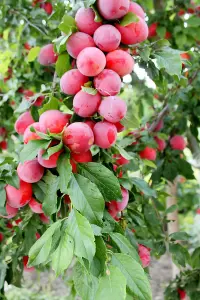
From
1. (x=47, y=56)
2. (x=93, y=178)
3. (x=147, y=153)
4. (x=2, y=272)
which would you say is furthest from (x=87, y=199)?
(x=147, y=153)

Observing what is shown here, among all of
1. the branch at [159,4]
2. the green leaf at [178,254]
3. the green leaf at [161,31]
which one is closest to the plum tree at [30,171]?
the green leaf at [178,254]

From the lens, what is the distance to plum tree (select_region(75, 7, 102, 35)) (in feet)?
2.73

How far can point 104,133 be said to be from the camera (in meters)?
0.79

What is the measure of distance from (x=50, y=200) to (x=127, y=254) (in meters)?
→ 0.18

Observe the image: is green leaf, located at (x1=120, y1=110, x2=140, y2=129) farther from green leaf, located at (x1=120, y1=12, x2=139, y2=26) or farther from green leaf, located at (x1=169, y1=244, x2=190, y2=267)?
green leaf, located at (x1=169, y1=244, x2=190, y2=267)

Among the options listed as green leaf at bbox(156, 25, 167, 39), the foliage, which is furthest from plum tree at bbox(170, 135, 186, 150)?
green leaf at bbox(156, 25, 167, 39)

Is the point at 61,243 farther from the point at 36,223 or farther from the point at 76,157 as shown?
the point at 36,223

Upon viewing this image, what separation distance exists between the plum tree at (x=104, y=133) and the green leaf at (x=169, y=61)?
19cm

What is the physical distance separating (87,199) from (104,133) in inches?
5.8

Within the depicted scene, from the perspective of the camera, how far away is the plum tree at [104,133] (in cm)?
79

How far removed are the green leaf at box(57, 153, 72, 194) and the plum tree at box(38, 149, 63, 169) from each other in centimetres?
2

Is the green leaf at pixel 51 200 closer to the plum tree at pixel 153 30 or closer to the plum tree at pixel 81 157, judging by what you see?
the plum tree at pixel 81 157

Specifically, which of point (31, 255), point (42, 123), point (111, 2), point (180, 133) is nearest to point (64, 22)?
point (111, 2)

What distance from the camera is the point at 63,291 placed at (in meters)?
3.51
